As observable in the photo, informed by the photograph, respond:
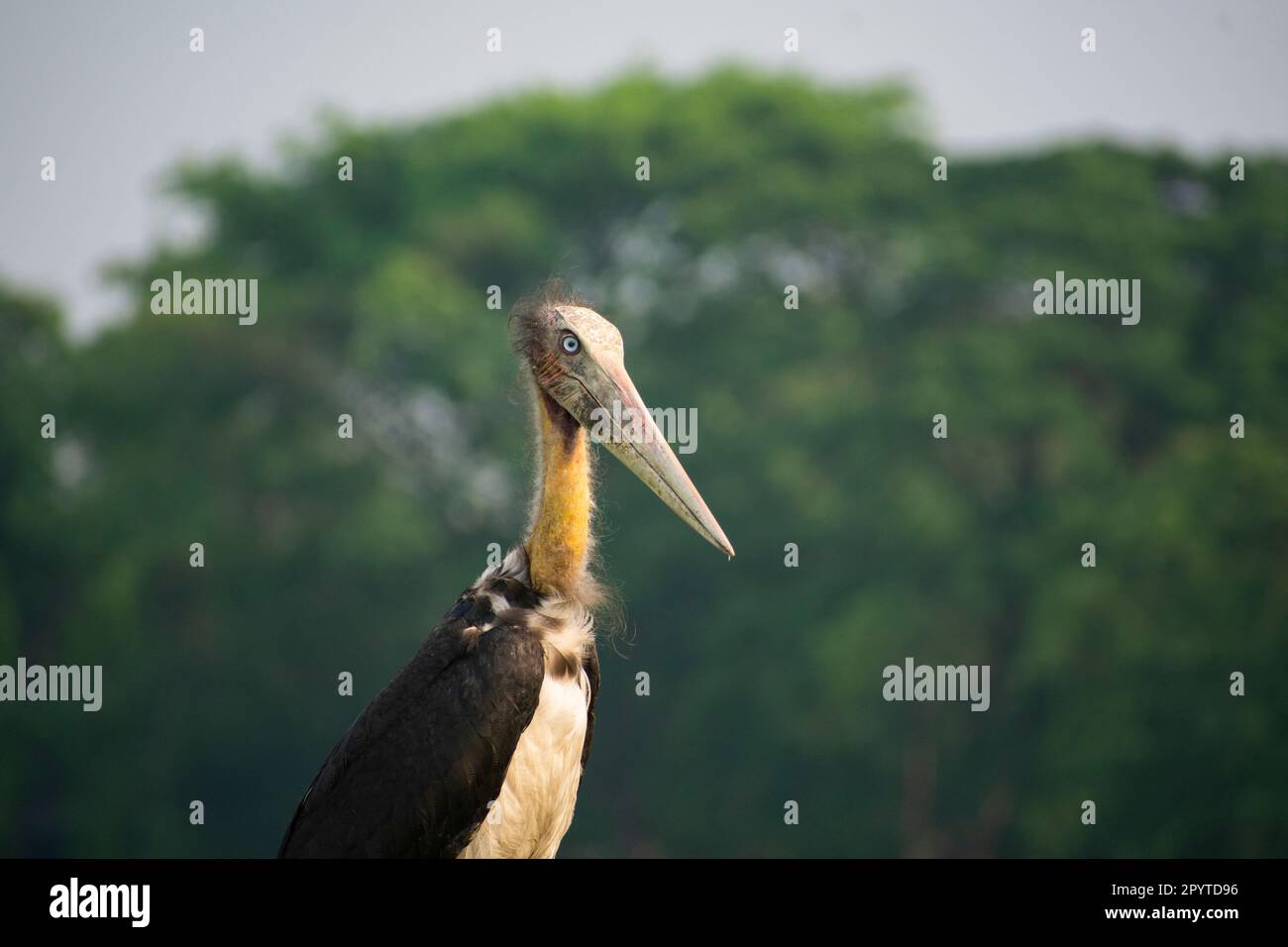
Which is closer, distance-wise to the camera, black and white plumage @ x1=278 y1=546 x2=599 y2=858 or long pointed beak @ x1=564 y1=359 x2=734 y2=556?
black and white plumage @ x1=278 y1=546 x2=599 y2=858

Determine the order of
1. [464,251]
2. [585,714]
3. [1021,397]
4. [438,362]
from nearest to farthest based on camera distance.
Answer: [585,714], [1021,397], [438,362], [464,251]

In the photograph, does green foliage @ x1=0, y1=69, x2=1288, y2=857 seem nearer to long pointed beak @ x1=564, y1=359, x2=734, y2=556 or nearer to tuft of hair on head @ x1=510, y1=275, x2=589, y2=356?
tuft of hair on head @ x1=510, y1=275, x2=589, y2=356

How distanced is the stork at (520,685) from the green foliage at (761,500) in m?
31.4

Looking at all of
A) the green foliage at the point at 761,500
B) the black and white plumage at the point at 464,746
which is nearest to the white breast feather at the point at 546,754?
the black and white plumage at the point at 464,746

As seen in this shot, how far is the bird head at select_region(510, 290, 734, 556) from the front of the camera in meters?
10.3

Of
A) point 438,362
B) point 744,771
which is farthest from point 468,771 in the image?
point 438,362

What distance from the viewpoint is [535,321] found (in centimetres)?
1071

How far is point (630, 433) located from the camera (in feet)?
33.8

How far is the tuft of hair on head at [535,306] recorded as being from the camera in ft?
35.2

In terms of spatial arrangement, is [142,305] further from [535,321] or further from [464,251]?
[535,321]

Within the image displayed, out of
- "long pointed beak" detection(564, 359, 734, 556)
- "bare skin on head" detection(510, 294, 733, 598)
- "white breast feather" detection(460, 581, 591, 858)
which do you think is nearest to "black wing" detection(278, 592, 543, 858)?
"white breast feather" detection(460, 581, 591, 858)

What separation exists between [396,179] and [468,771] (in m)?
54.2

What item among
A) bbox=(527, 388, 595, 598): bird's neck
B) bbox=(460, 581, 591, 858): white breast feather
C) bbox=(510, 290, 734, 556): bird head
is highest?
bbox=(510, 290, 734, 556): bird head
